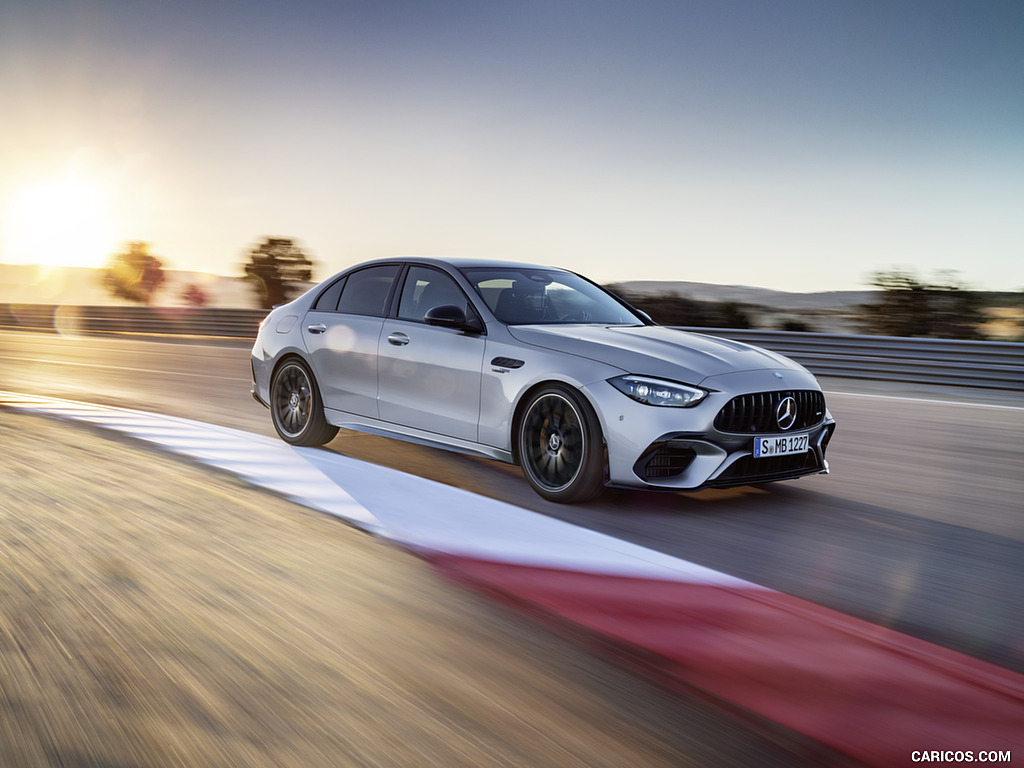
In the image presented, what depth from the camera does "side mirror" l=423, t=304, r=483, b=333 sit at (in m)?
5.98

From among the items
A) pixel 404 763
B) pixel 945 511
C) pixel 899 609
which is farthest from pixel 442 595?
pixel 945 511

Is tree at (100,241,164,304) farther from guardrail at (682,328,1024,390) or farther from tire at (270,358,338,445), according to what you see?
tire at (270,358,338,445)

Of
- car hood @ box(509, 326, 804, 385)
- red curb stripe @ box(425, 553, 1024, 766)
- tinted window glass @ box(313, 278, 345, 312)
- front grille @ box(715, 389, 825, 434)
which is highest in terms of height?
tinted window glass @ box(313, 278, 345, 312)

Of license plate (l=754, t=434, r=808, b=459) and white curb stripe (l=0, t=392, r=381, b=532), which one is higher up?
license plate (l=754, t=434, r=808, b=459)

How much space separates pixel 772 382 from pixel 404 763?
3.69 m

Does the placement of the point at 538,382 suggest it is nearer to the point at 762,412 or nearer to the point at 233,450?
the point at 762,412

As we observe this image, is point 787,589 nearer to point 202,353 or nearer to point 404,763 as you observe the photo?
point 404,763

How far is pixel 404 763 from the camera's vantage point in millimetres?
2432

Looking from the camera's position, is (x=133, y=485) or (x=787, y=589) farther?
(x=133, y=485)

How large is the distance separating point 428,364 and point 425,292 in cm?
64

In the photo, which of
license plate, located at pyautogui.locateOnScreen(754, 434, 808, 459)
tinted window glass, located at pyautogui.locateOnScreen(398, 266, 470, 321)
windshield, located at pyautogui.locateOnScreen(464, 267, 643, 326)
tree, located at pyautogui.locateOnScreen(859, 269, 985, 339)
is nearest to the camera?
license plate, located at pyautogui.locateOnScreen(754, 434, 808, 459)

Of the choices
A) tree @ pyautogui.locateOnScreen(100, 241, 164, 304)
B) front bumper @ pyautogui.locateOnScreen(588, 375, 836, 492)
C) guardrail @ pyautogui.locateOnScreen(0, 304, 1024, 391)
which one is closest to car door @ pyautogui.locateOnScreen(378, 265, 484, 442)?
front bumper @ pyautogui.locateOnScreen(588, 375, 836, 492)

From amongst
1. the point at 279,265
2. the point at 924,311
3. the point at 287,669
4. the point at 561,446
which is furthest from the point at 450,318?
the point at 279,265

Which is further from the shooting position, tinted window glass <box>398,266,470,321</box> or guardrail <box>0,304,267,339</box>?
guardrail <box>0,304,267,339</box>
